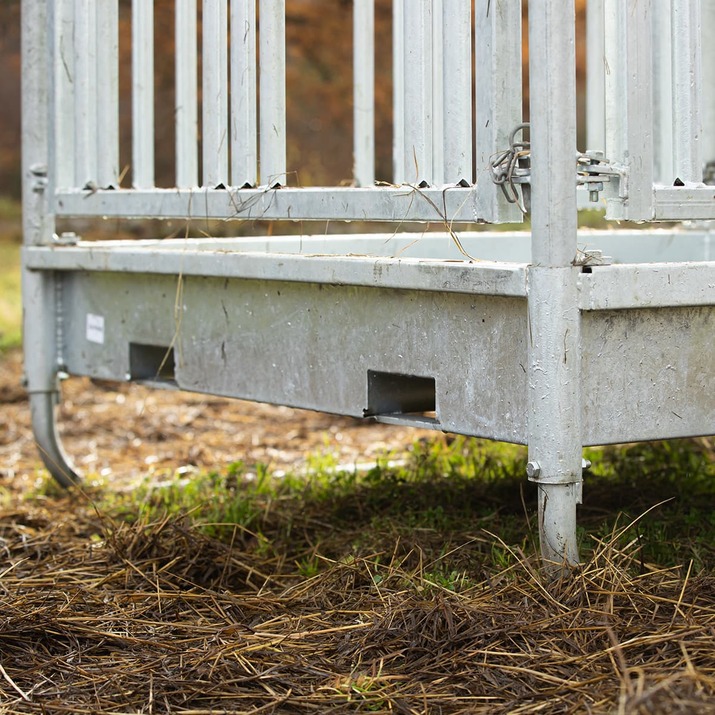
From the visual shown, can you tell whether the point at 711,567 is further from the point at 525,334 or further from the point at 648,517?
the point at 525,334

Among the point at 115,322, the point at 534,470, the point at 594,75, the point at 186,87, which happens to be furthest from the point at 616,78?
the point at 115,322

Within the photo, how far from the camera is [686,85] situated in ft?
8.57

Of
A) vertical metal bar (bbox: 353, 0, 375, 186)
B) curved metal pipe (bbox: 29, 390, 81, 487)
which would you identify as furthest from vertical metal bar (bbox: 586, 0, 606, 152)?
curved metal pipe (bbox: 29, 390, 81, 487)

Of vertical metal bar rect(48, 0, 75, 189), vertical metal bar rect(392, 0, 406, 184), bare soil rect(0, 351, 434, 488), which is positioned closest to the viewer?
vertical metal bar rect(392, 0, 406, 184)

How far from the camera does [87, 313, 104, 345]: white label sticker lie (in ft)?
12.3

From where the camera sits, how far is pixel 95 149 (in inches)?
146

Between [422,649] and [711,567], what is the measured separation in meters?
0.79

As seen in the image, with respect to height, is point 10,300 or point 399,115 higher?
point 399,115

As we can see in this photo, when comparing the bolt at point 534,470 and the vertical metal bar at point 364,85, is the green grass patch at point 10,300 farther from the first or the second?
the bolt at point 534,470

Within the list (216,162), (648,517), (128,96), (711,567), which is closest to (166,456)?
(216,162)

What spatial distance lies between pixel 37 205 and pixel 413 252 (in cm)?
116

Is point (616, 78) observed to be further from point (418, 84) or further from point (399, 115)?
point (399, 115)

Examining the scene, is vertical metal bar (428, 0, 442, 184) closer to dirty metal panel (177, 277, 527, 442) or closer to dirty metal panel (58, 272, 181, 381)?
dirty metal panel (177, 277, 527, 442)

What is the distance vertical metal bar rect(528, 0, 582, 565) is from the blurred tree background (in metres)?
10.4
